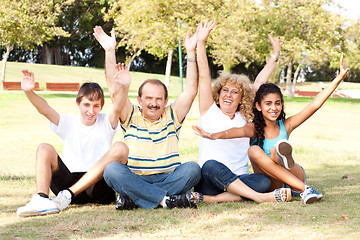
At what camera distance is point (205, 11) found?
1914cm

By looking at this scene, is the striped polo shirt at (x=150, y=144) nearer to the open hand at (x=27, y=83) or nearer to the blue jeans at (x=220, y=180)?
the blue jeans at (x=220, y=180)

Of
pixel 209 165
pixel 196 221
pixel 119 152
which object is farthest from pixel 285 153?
pixel 119 152

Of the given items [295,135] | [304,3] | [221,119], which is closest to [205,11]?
[304,3]

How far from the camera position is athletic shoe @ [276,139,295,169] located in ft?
13.1

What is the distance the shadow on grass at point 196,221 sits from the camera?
3312mm

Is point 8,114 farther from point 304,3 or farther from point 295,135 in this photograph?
point 304,3

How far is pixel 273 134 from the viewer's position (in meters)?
4.61

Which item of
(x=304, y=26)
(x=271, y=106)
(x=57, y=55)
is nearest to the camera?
(x=271, y=106)

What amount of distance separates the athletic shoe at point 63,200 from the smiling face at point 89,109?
0.68 m

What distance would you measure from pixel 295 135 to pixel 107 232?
8.84 metres

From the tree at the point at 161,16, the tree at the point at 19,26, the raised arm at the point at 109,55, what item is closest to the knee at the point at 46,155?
the raised arm at the point at 109,55

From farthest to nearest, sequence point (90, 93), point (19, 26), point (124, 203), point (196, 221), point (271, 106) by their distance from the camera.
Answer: point (19, 26) → point (271, 106) → point (90, 93) → point (124, 203) → point (196, 221)

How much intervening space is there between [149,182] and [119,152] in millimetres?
427

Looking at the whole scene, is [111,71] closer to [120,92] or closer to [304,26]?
[120,92]
